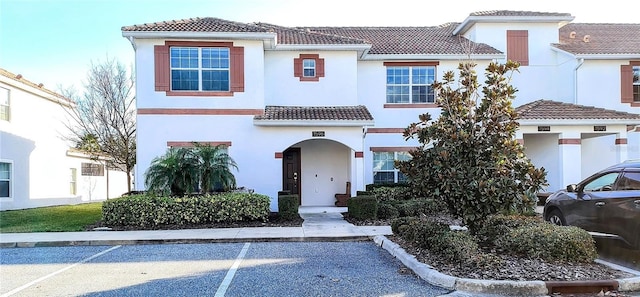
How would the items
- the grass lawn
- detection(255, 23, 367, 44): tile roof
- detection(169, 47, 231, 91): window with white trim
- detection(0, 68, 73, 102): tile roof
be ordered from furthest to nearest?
detection(0, 68, 73, 102): tile roof
detection(255, 23, 367, 44): tile roof
detection(169, 47, 231, 91): window with white trim
the grass lawn

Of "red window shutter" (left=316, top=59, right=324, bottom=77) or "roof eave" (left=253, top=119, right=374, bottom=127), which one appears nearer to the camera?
"roof eave" (left=253, top=119, right=374, bottom=127)

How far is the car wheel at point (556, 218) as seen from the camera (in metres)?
10.1

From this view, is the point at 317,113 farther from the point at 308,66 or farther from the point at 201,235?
the point at 201,235

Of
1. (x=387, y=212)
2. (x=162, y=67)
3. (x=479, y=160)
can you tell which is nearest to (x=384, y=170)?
(x=387, y=212)

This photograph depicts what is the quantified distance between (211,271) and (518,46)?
16635mm

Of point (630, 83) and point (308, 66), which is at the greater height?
point (308, 66)

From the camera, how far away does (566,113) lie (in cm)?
1697

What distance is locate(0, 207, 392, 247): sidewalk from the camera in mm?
10797

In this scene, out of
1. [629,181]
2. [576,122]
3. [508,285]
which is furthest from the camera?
[576,122]

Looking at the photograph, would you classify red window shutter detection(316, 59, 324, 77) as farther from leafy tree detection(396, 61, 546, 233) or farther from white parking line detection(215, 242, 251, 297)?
white parking line detection(215, 242, 251, 297)

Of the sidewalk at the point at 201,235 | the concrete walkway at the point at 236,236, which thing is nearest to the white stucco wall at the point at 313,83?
the concrete walkway at the point at 236,236

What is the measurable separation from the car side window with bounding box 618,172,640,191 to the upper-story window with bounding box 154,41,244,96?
11.5 m

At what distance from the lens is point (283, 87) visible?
1756 cm

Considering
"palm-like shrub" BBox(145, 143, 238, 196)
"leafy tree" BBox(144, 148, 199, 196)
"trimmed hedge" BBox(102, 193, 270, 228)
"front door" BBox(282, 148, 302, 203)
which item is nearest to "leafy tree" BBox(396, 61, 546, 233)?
"trimmed hedge" BBox(102, 193, 270, 228)
